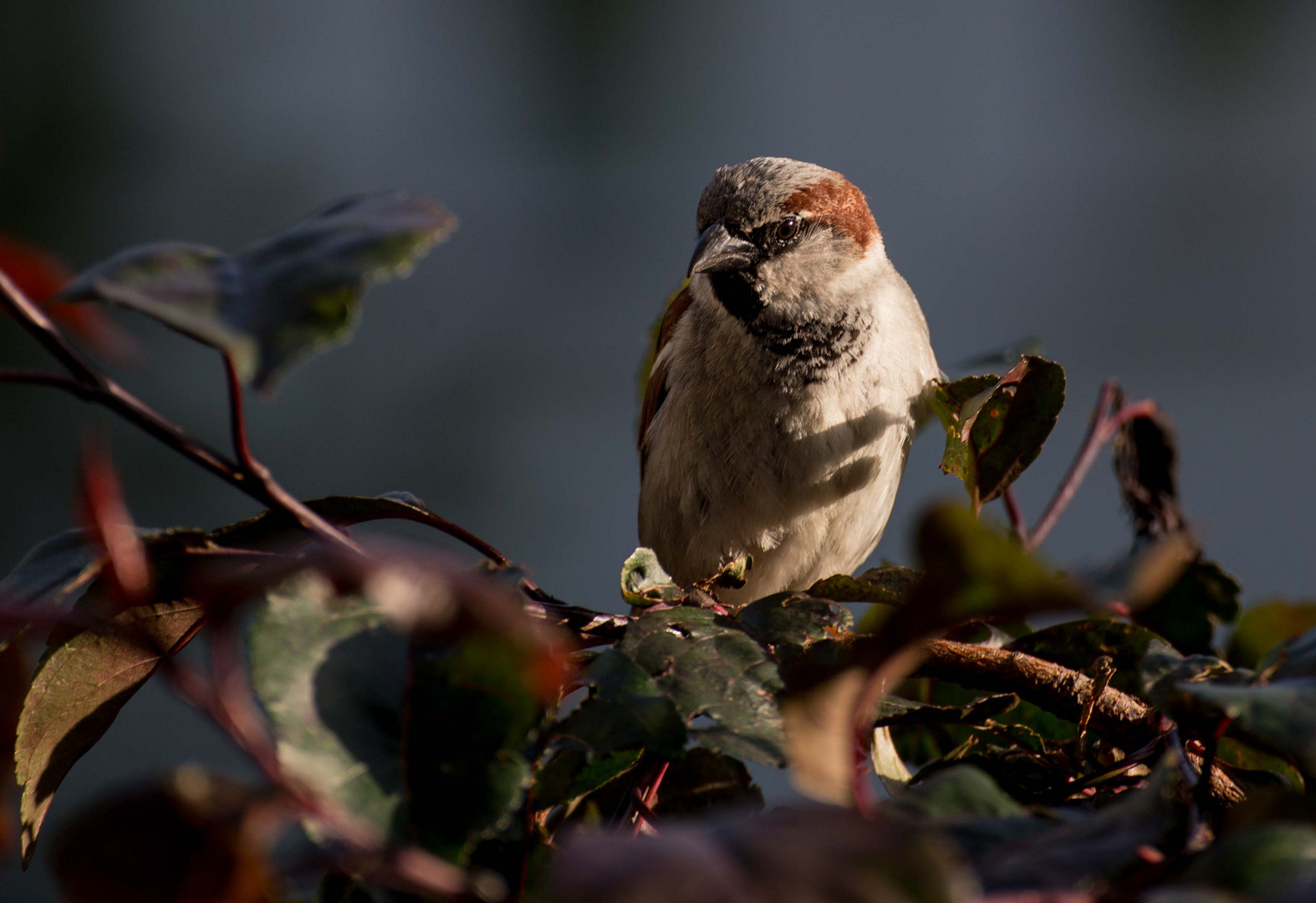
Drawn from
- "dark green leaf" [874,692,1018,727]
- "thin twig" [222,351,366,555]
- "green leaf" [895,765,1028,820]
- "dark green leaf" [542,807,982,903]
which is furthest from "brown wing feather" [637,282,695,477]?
"dark green leaf" [542,807,982,903]

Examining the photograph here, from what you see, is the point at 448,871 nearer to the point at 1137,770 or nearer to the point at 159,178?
the point at 1137,770

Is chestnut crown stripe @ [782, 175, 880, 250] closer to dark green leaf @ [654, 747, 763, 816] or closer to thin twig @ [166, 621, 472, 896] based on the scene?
dark green leaf @ [654, 747, 763, 816]

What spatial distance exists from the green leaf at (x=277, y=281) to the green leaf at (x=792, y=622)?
357 mm

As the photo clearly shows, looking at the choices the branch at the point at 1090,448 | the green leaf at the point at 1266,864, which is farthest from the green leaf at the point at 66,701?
the branch at the point at 1090,448

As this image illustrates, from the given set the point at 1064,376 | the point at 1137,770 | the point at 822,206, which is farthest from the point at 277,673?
the point at 822,206

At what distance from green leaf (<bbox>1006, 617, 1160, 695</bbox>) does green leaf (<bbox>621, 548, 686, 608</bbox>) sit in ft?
0.82

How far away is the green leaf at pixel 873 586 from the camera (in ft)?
2.54

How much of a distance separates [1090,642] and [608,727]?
406mm

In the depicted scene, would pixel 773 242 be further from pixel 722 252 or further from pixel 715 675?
pixel 715 675

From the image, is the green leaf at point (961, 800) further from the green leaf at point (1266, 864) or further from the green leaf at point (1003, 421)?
the green leaf at point (1003, 421)

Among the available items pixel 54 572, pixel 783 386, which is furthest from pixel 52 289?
pixel 783 386

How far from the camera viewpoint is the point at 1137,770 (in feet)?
2.24

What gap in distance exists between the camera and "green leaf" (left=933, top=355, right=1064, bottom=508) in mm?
876

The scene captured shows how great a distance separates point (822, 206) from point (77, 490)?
145 centimetres
